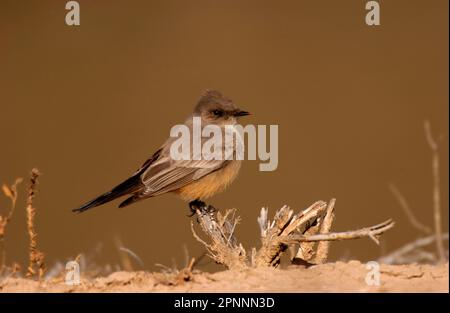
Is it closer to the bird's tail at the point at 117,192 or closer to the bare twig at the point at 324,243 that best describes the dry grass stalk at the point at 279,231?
the bare twig at the point at 324,243

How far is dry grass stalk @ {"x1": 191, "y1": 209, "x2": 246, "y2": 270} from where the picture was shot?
20.1 ft

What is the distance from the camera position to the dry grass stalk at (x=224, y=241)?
241 inches

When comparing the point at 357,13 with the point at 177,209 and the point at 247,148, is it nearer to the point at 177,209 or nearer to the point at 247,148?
the point at 177,209

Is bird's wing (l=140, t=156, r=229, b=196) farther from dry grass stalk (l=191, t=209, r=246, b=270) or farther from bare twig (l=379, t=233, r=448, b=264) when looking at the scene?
bare twig (l=379, t=233, r=448, b=264)

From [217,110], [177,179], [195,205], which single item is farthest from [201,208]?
[217,110]

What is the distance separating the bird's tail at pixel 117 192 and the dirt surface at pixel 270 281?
4.89 ft

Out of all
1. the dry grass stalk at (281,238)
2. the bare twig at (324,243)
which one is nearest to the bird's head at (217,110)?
the dry grass stalk at (281,238)

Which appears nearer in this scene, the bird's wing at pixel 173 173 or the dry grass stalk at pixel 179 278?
the dry grass stalk at pixel 179 278

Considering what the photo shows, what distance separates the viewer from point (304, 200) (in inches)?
492

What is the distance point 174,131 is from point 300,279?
2.88 m

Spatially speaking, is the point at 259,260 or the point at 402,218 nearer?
the point at 259,260

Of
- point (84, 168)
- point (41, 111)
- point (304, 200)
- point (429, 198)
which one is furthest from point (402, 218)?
point (41, 111)

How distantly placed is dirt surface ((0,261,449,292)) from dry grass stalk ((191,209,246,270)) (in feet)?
1.26

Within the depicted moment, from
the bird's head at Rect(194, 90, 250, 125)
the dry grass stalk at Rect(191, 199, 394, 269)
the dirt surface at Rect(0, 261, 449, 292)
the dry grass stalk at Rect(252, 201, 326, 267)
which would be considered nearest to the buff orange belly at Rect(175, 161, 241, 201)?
the bird's head at Rect(194, 90, 250, 125)
